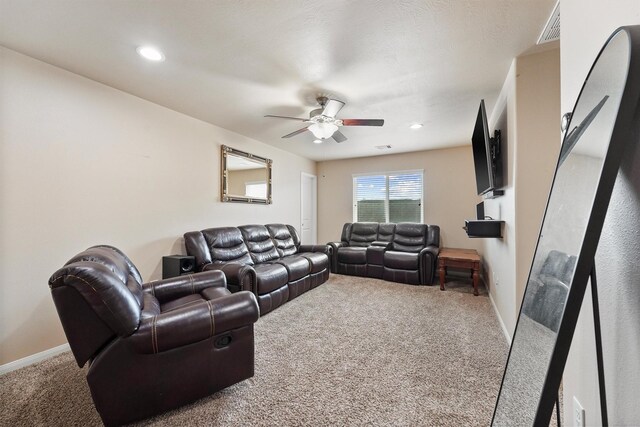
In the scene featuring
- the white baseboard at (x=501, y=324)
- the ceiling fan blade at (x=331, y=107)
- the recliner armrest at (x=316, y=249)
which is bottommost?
the white baseboard at (x=501, y=324)

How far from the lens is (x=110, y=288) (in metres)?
1.34

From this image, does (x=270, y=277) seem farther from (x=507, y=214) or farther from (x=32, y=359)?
(x=507, y=214)

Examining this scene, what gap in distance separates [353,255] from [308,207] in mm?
1905

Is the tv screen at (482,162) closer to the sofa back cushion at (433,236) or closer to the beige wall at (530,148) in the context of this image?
the beige wall at (530,148)

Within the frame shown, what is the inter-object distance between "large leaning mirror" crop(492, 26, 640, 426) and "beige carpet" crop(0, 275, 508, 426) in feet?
1.67

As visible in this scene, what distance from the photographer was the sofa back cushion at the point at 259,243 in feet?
12.9

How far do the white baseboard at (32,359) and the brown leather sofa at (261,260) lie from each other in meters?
1.35

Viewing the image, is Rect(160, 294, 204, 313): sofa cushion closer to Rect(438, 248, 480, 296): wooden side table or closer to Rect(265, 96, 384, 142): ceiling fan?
Rect(265, 96, 384, 142): ceiling fan

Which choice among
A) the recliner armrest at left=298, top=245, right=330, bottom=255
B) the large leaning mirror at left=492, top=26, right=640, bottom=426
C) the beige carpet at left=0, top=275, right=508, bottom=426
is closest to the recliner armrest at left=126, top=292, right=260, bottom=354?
the beige carpet at left=0, top=275, right=508, bottom=426

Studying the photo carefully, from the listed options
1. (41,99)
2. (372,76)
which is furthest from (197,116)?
(372,76)

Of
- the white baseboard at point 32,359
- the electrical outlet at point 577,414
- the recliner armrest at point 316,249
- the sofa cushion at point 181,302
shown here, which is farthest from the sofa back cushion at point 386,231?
the white baseboard at point 32,359

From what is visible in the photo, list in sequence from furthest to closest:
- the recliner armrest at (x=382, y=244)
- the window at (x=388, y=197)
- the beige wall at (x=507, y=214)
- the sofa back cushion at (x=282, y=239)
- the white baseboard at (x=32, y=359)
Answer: the window at (x=388, y=197)
the recliner armrest at (x=382, y=244)
the sofa back cushion at (x=282, y=239)
the beige wall at (x=507, y=214)
the white baseboard at (x=32, y=359)

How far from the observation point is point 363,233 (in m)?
5.57

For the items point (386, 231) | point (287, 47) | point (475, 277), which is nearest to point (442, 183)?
point (386, 231)
